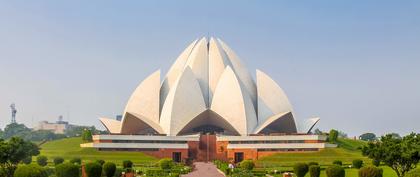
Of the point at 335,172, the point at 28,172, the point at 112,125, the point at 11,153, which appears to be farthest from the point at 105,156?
the point at 335,172

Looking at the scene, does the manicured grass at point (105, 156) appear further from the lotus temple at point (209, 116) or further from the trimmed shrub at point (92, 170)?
the trimmed shrub at point (92, 170)

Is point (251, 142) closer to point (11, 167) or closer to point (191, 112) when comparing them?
point (191, 112)

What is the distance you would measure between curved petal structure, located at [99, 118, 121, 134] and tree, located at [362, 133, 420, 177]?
134 feet

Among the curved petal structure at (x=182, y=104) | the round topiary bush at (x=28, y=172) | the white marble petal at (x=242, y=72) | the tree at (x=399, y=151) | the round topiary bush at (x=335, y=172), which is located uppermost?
the white marble petal at (x=242, y=72)

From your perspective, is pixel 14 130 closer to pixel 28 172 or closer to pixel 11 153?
pixel 11 153

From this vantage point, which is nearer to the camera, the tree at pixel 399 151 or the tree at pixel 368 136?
the tree at pixel 399 151

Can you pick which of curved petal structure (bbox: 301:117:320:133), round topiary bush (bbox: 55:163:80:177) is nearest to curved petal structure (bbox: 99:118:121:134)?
curved petal structure (bbox: 301:117:320:133)

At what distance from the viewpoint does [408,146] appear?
2516 cm

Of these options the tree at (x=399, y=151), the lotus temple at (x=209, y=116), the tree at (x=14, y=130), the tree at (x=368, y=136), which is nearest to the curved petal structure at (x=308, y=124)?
the lotus temple at (x=209, y=116)

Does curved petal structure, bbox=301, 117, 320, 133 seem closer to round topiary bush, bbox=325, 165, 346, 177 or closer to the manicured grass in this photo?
the manicured grass

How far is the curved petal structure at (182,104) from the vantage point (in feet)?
191

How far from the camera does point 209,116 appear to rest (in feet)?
202

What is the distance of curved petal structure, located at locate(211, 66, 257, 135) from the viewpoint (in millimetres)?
58562

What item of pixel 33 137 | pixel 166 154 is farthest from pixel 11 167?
pixel 33 137
